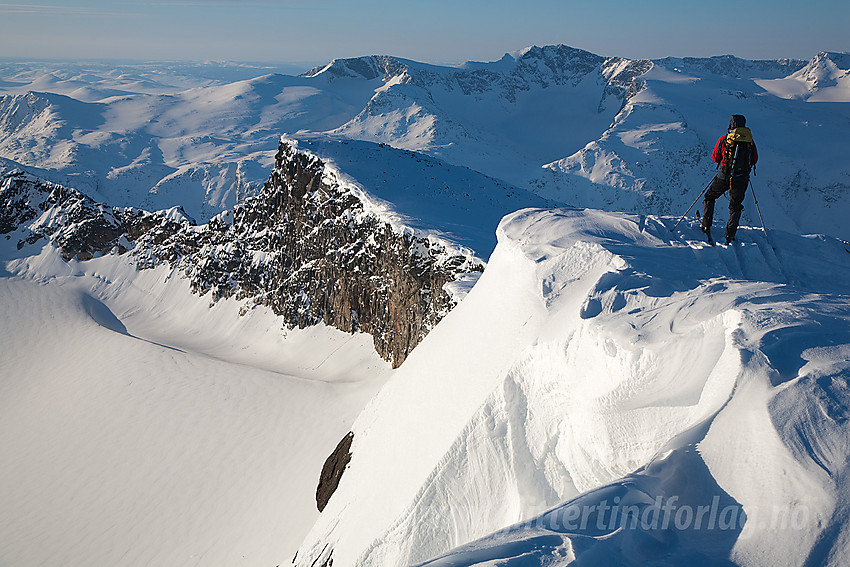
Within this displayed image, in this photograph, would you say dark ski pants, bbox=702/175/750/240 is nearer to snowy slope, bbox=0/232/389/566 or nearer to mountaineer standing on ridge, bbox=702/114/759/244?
mountaineer standing on ridge, bbox=702/114/759/244

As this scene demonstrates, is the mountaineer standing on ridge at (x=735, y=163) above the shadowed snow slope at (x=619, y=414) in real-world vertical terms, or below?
above

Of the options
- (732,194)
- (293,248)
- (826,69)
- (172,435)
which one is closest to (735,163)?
(732,194)

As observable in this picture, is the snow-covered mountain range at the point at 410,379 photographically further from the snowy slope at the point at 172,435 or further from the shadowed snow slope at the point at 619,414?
the snowy slope at the point at 172,435

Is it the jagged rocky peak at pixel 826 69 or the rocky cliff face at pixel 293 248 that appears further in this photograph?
the jagged rocky peak at pixel 826 69

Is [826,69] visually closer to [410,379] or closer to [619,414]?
[410,379]

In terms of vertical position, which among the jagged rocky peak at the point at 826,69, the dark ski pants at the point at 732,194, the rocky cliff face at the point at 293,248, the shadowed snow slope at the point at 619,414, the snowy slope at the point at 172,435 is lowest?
the snowy slope at the point at 172,435

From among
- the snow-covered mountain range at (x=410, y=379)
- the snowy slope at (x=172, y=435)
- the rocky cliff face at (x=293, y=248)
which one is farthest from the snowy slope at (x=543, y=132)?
the snowy slope at (x=172, y=435)

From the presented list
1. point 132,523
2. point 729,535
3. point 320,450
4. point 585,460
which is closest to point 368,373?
point 320,450

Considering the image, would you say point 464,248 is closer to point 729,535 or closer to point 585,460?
point 585,460
